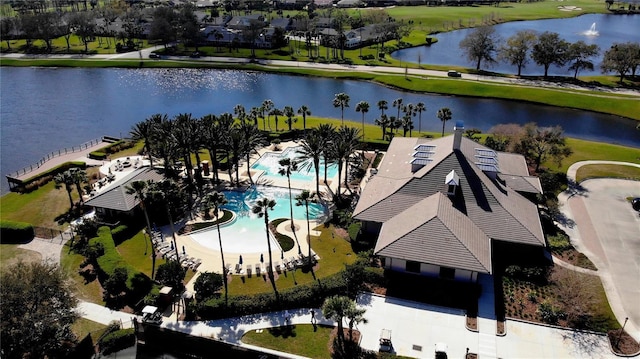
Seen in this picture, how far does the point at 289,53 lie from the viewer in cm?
17512

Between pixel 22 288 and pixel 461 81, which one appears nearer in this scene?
pixel 22 288

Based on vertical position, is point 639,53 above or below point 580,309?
above

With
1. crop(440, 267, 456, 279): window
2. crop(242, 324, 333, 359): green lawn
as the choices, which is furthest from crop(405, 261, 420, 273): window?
crop(242, 324, 333, 359): green lawn

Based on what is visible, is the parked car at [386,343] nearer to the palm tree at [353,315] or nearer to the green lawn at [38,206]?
the palm tree at [353,315]

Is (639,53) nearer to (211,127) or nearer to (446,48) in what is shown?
(446,48)

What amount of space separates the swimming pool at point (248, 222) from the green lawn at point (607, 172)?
4438 cm

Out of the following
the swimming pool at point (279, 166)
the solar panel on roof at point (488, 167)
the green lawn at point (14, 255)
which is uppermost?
the solar panel on roof at point (488, 167)

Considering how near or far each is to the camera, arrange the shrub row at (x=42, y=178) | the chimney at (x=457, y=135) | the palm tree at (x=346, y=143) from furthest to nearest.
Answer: the shrub row at (x=42, y=178) < the palm tree at (x=346, y=143) < the chimney at (x=457, y=135)

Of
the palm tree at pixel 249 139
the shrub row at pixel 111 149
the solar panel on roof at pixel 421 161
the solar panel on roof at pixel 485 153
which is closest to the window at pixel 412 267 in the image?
the solar panel on roof at pixel 421 161

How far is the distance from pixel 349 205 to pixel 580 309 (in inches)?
1265

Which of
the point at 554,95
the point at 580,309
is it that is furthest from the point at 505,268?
the point at 554,95

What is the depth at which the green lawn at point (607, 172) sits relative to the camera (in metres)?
73.9

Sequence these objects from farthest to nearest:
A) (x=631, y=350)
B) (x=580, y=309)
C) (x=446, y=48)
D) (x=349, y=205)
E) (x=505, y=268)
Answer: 1. (x=446, y=48)
2. (x=349, y=205)
3. (x=505, y=268)
4. (x=580, y=309)
5. (x=631, y=350)

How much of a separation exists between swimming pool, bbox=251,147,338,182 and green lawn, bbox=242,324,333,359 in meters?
33.7
